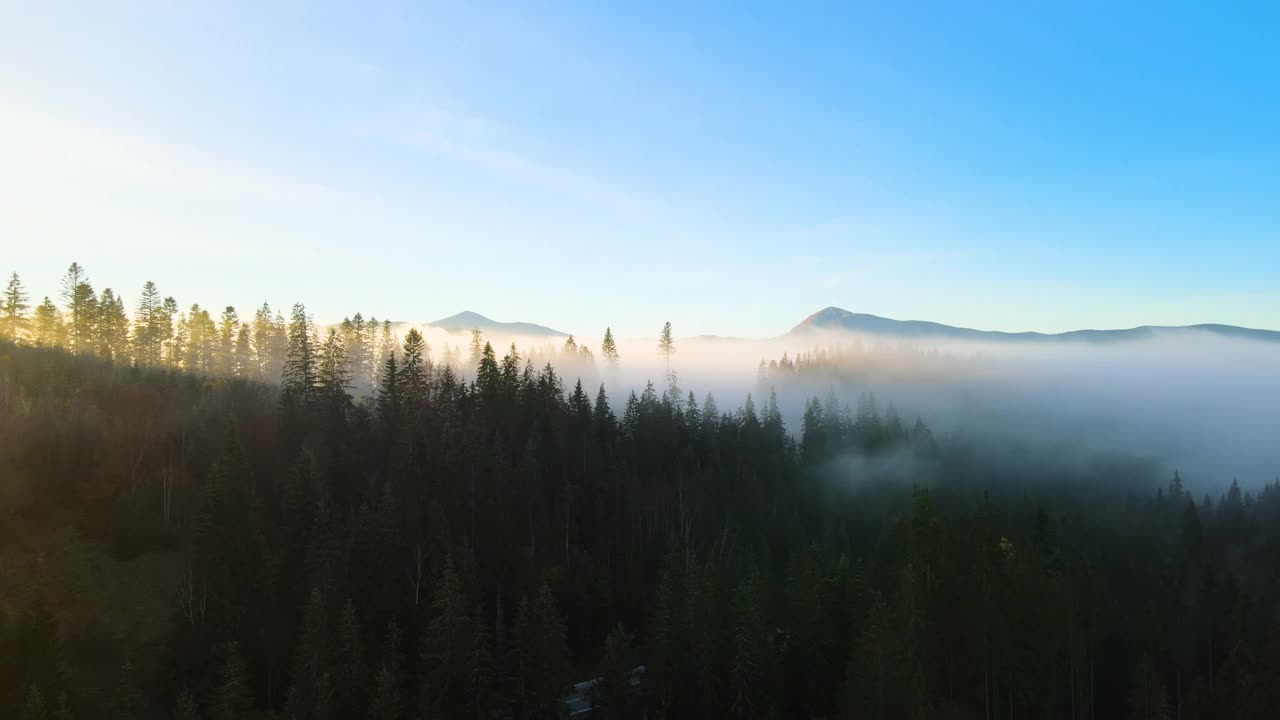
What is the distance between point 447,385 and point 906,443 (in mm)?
103273

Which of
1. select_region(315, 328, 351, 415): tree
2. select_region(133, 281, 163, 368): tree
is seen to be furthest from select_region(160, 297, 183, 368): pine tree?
select_region(315, 328, 351, 415): tree

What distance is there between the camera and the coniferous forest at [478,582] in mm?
45219

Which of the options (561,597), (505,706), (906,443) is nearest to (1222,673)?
(561,597)

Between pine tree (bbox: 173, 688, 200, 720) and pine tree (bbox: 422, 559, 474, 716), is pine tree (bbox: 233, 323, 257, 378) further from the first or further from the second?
pine tree (bbox: 422, 559, 474, 716)

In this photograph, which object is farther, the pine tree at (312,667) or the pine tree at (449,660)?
the pine tree at (449,660)

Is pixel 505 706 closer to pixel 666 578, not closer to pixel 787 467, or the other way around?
pixel 666 578

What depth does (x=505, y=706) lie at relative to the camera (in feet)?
153

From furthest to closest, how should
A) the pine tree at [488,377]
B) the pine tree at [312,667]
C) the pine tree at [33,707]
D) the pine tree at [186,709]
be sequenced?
the pine tree at [488,377] → the pine tree at [312,667] → the pine tree at [186,709] → the pine tree at [33,707]

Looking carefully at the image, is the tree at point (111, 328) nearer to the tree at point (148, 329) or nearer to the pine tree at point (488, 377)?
the tree at point (148, 329)

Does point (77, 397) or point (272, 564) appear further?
point (77, 397)

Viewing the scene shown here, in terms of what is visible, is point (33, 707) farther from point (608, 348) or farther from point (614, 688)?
point (608, 348)

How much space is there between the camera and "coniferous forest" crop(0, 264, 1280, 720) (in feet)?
148

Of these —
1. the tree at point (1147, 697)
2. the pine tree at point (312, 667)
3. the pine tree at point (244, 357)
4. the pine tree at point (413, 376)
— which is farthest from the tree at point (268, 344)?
the tree at point (1147, 697)

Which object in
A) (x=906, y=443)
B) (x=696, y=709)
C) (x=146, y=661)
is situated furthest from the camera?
(x=906, y=443)
